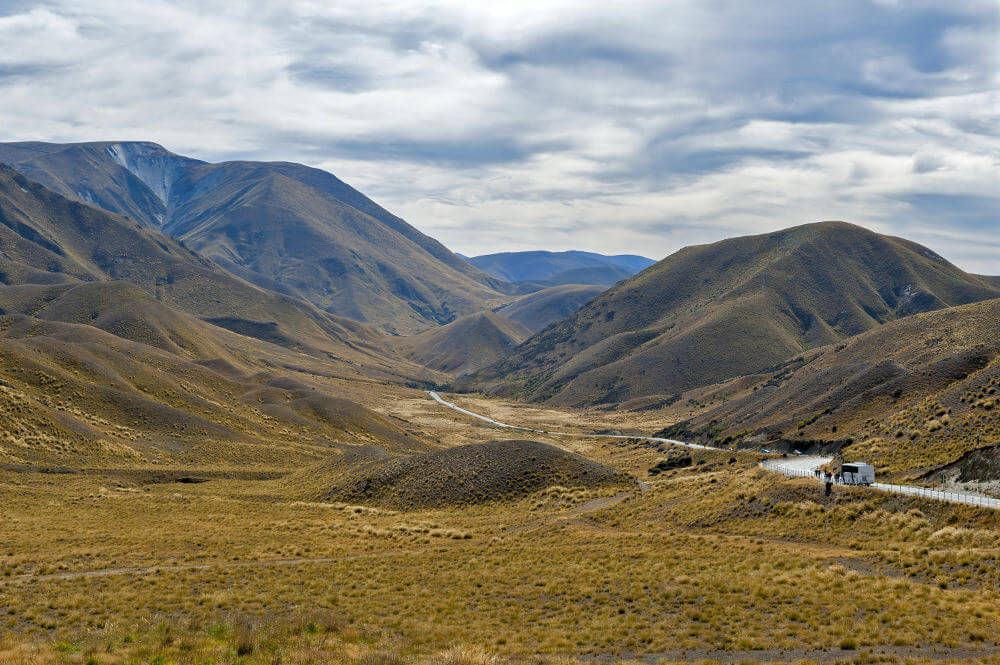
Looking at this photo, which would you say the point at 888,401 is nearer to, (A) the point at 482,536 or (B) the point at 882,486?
(B) the point at 882,486

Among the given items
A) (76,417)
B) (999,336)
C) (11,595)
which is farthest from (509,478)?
(999,336)

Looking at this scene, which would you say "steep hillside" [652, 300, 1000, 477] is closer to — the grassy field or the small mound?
the grassy field

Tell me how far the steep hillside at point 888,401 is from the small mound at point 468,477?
19950 millimetres

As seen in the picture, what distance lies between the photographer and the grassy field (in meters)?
17.6

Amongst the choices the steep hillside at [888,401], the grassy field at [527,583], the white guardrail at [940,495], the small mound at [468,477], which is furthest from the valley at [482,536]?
the white guardrail at [940,495]

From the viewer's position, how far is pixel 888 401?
191 ft

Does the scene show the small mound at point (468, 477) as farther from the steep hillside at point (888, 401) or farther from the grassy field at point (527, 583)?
the steep hillside at point (888, 401)

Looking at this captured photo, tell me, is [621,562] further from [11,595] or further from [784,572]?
[11,595]

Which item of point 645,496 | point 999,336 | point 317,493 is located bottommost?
point 317,493

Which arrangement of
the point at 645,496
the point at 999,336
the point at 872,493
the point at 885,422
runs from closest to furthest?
the point at 872,493, the point at 645,496, the point at 885,422, the point at 999,336

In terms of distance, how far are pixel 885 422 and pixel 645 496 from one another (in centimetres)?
2044

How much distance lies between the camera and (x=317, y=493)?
190ft

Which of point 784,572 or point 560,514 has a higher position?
point 784,572

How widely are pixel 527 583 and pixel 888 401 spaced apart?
46766mm
